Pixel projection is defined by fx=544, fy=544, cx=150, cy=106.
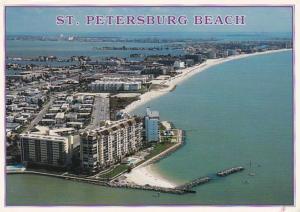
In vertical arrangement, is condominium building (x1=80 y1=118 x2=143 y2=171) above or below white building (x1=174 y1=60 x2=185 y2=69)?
below

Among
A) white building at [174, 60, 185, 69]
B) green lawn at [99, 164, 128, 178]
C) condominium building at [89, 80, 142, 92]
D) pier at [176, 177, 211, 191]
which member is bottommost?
pier at [176, 177, 211, 191]

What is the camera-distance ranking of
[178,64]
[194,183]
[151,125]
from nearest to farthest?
[194,183], [151,125], [178,64]

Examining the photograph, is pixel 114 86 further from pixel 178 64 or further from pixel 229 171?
pixel 229 171

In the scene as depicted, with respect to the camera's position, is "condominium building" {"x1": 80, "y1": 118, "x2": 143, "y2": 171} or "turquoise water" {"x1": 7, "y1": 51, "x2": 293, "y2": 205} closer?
"turquoise water" {"x1": 7, "y1": 51, "x2": 293, "y2": 205}

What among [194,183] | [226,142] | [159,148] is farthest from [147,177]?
[226,142]

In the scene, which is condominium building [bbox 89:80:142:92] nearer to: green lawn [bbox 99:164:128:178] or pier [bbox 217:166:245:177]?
green lawn [bbox 99:164:128:178]

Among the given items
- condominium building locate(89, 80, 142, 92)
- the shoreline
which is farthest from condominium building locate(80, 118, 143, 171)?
condominium building locate(89, 80, 142, 92)
